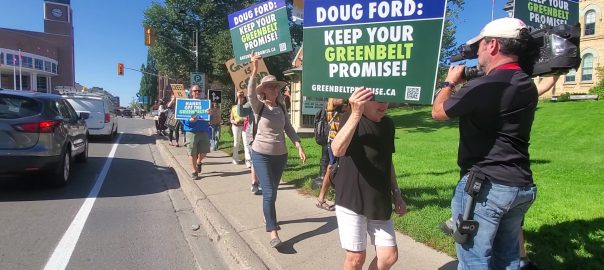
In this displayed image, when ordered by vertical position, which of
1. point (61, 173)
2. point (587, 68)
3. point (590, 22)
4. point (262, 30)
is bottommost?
point (61, 173)

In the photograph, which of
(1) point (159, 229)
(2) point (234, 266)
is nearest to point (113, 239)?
(1) point (159, 229)

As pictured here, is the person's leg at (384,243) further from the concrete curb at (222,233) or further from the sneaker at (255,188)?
the sneaker at (255,188)

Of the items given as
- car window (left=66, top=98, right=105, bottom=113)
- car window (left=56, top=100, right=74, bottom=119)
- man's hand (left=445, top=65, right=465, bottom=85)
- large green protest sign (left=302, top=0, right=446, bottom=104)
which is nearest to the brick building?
car window (left=66, top=98, right=105, bottom=113)

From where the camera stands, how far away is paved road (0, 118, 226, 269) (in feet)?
14.3

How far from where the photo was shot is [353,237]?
2902 mm

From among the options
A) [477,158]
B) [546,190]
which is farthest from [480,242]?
[546,190]

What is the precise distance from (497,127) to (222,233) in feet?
11.6

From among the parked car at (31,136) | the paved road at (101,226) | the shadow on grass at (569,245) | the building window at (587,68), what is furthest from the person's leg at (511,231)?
the building window at (587,68)

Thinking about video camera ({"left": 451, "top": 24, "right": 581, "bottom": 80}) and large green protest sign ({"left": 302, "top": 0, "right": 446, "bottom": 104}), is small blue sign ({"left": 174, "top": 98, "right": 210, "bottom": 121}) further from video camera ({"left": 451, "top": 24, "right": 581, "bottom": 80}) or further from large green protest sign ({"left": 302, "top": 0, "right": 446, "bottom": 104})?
video camera ({"left": 451, "top": 24, "right": 581, "bottom": 80})

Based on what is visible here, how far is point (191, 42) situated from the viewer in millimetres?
37719

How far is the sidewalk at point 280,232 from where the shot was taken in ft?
13.3

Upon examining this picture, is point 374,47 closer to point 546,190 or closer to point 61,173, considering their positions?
point 546,190

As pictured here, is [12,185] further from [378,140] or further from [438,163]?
[438,163]

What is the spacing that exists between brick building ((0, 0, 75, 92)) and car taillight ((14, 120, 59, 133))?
258 feet
